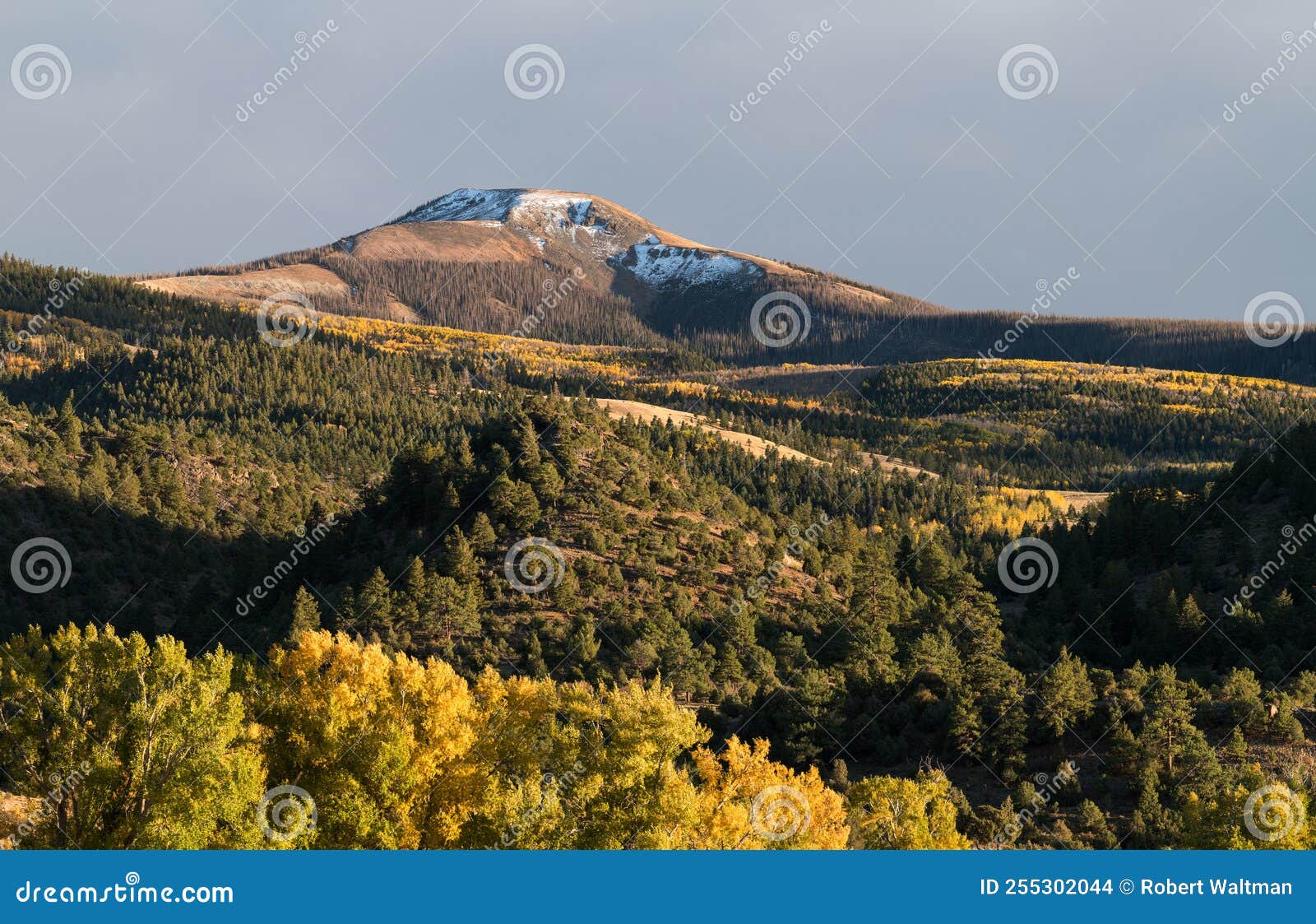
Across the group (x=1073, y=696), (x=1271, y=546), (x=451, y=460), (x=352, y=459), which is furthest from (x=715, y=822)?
(x=352, y=459)

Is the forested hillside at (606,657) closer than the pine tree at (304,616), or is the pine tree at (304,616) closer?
the forested hillside at (606,657)

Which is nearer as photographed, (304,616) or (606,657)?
(304,616)

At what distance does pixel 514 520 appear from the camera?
9094 cm

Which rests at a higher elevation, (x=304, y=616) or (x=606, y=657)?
(x=606, y=657)

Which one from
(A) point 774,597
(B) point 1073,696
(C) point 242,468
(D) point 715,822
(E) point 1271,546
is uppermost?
(E) point 1271,546

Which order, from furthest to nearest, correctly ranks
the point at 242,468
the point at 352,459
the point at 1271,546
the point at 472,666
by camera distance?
the point at 352,459 < the point at 242,468 < the point at 1271,546 < the point at 472,666

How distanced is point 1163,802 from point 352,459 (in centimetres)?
13797

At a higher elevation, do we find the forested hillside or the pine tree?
the forested hillside

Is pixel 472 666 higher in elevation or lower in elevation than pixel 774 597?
lower

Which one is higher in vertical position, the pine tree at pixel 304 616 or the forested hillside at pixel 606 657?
the forested hillside at pixel 606 657

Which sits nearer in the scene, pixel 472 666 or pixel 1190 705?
pixel 1190 705

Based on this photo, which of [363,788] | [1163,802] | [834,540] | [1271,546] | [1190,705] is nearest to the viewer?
[363,788]

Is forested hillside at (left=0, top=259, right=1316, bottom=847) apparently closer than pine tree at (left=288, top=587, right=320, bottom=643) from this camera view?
Yes

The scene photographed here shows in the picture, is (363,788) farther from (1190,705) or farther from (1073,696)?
(1190,705)
